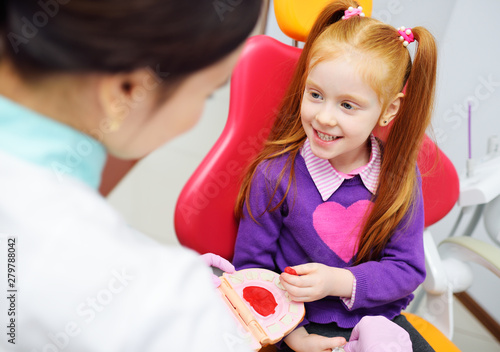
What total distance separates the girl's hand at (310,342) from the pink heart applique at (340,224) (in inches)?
5.0

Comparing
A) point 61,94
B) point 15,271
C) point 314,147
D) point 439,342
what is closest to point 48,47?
point 61,94

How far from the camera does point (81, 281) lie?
0.27 m

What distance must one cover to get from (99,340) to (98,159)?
14 centimetres

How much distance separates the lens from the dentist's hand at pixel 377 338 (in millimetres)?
611

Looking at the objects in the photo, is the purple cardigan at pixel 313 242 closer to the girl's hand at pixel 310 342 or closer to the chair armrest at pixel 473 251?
the girl's hand at pixel 310 342

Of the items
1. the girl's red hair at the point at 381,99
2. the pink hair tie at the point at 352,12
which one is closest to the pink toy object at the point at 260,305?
the girl's red hair at the point at 381,99

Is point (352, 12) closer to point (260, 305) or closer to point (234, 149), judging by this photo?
point (234, 149)

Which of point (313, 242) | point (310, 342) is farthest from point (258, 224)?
point (310, 342)

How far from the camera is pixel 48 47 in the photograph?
0.27 m

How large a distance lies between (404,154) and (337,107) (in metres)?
0.17

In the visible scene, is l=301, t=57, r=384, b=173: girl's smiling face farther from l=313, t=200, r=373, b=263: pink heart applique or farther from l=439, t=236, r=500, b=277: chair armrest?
l=439, t=236, r=500, b=277: chair armrest

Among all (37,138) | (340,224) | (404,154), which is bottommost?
(340,224)

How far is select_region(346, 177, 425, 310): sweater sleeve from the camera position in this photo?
0.69 meters

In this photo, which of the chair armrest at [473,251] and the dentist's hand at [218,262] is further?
the chair armrest at [473,251]
